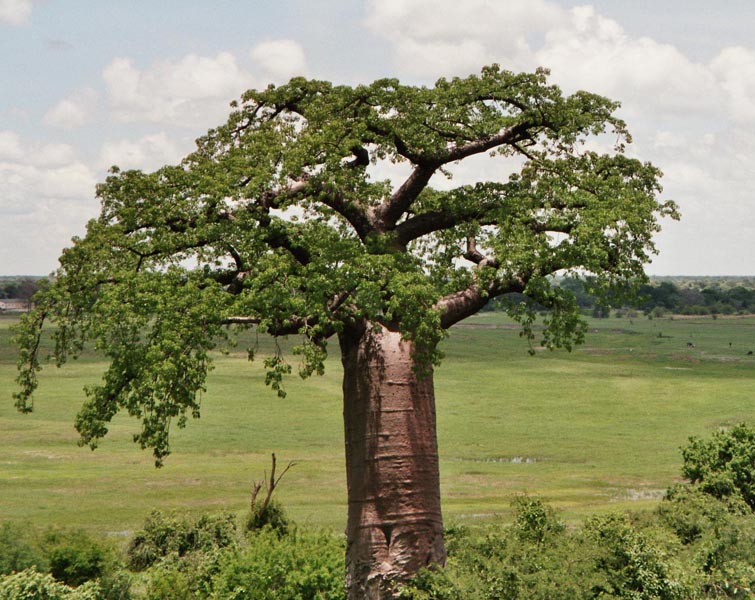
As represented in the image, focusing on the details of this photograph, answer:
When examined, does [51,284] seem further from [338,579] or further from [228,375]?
[228,375]

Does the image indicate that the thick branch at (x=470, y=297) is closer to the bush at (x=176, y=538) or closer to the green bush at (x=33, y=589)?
the green bush at (x=33, y=589)

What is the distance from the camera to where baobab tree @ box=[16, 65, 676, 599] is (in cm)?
1877

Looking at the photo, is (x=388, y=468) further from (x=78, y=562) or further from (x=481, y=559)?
(x=78, y=562)

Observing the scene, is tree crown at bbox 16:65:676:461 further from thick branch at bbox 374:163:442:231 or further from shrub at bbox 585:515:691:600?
shrub at bbox 585:515:691:600

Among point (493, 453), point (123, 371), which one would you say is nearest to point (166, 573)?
point (123, 371)

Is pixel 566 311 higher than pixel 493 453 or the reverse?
higher

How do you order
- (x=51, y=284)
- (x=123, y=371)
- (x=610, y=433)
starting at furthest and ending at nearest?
(x=610, y=433) < (x=51, y=284) < (x=123, y=371)

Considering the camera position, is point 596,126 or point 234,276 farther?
point 596,126

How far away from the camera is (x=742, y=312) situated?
198000 millimetres

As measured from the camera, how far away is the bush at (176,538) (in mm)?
28672

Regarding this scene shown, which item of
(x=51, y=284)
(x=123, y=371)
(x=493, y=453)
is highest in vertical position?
(x=51, y=284)

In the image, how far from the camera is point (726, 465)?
1158 inches

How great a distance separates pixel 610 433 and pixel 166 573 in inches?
2016

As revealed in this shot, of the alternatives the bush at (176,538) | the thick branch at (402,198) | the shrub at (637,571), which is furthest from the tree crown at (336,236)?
the bush at (176,538)
